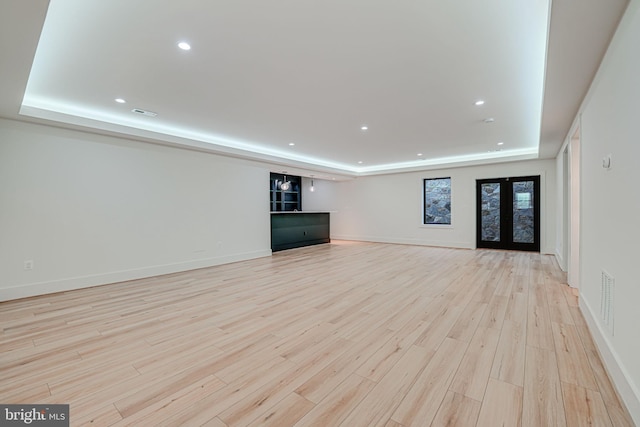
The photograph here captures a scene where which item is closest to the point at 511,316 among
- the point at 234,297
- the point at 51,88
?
the point at 234,297

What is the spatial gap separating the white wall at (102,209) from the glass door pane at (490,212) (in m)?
6.84

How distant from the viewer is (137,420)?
59.3 inches

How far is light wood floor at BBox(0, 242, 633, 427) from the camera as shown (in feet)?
5.17

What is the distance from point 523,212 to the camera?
23.6 ft

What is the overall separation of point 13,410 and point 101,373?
0.43 m

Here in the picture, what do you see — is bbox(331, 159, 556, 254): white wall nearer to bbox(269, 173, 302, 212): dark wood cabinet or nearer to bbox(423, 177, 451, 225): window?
bbox(423, 177, 451, 225): window

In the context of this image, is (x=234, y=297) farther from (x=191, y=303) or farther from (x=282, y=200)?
(x=282, y=200)

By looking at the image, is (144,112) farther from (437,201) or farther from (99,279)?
(437,201)

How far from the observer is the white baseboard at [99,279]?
367cm

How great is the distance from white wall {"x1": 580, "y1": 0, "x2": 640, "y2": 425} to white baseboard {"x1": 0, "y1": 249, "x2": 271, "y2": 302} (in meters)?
5.80

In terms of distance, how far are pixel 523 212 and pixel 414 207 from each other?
286 cm

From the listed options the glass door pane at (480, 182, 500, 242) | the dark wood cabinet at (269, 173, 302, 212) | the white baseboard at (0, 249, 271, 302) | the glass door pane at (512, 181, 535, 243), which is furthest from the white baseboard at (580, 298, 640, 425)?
the dark wood cabinet at (269, 173, 302, 212)

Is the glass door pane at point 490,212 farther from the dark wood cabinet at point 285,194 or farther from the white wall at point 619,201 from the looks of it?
the dark wood cabinet at point 285,194

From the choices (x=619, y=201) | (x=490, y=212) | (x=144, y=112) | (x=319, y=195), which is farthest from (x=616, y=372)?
(x=319, y=195)
